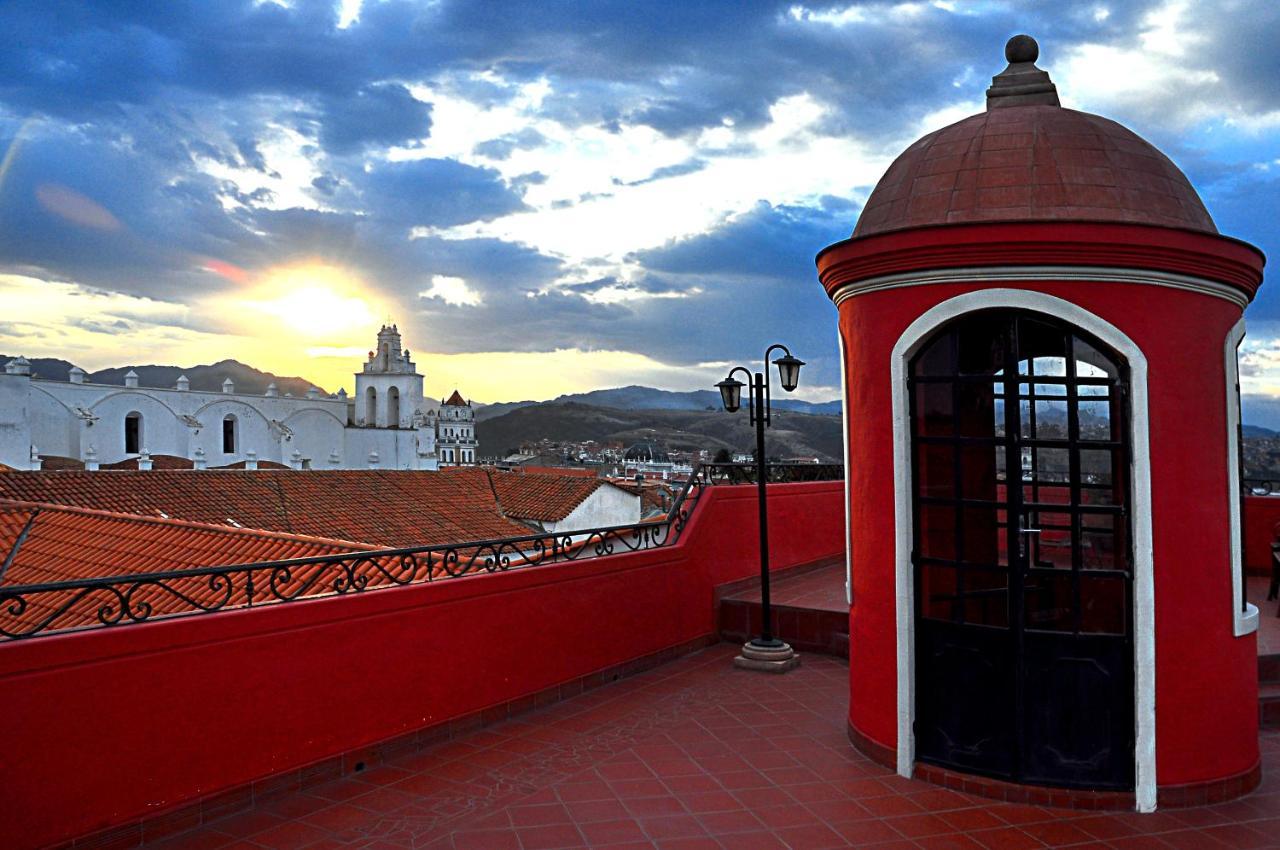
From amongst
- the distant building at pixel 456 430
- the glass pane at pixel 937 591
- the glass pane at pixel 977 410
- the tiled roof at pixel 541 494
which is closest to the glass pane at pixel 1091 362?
the glass pane at pixel 977 410

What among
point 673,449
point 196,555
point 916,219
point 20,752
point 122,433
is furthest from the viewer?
point 673,449

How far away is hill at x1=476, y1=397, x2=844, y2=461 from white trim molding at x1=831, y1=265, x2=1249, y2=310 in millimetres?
50245

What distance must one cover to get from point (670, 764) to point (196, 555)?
20.2ft

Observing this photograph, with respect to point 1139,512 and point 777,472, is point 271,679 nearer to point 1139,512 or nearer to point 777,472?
point 1139,512

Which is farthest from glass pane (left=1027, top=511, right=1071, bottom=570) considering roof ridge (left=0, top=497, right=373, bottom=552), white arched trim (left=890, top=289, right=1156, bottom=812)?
roof ridge (left=0, top=497, right=373, bottom=552)

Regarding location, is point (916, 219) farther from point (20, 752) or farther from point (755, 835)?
point (20, 752)

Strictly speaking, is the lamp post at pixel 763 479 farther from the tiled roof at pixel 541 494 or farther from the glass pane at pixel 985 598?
the tiled roof at pixel 541 494

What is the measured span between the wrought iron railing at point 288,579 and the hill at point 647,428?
47.5 m

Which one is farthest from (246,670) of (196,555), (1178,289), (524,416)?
(524,416)

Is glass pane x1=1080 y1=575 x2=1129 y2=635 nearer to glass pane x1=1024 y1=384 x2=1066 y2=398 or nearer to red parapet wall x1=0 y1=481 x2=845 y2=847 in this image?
glass pane x1=1024 y1=384 x2=1066 y2=398

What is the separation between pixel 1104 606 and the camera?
5.27m

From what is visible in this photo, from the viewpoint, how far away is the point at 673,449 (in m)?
70.9

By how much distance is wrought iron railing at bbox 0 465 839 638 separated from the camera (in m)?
4.66

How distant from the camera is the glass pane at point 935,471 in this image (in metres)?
5.73
